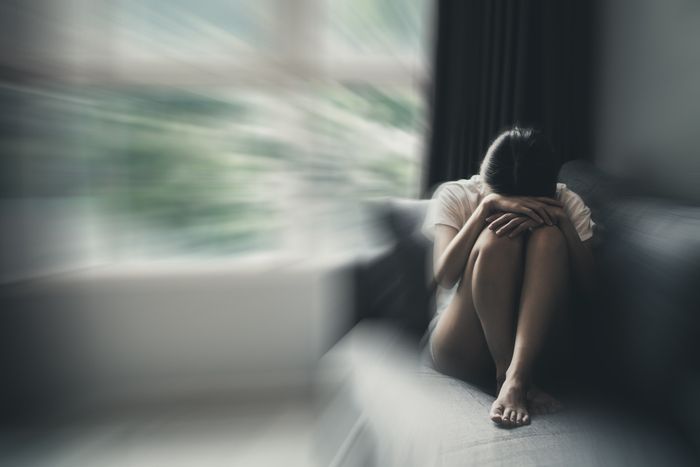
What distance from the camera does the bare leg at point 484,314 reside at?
1134 mm

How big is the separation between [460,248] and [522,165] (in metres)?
0.27

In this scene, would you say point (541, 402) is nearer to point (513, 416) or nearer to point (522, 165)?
point (513, 416)

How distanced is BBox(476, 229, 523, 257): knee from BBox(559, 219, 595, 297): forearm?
0.12m

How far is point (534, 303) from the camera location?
111 centimetres

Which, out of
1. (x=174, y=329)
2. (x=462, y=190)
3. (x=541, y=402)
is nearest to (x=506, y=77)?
(x=462, y=190)

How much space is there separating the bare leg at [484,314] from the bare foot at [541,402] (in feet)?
0.27

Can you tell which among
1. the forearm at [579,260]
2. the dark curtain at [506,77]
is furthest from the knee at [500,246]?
the dark curtain at [506,77]

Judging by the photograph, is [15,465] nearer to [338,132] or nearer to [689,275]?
[338,132]

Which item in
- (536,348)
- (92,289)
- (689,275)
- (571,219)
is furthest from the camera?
(92,289)

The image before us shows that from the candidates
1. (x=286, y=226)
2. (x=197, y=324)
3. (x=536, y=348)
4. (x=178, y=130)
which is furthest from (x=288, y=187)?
(x=536, y=348)

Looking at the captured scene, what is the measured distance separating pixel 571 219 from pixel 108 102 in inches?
71.3

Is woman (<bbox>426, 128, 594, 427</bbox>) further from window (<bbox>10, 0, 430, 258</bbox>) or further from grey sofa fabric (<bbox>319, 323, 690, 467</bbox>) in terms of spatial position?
window (<bbox>10, 0, 430, 258</bbox>)

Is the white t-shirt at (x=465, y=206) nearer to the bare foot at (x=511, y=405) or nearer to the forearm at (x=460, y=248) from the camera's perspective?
the forearm at (x=460, y=248)

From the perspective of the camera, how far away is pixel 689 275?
893 mm
